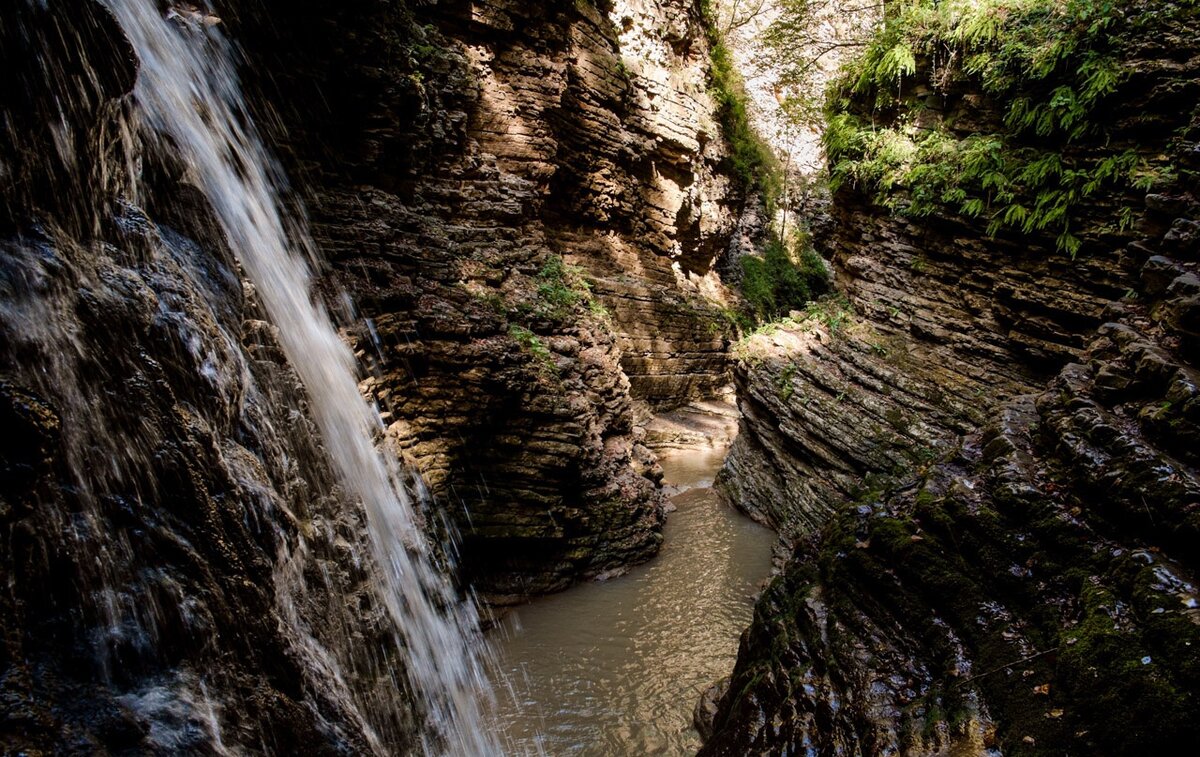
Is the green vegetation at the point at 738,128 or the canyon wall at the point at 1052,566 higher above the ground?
the green vegetation at the point at 738,128

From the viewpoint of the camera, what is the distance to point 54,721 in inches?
57.9

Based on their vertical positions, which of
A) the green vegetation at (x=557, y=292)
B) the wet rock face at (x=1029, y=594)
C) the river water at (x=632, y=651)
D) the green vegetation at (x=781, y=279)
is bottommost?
the river water at (x=632, y=651)

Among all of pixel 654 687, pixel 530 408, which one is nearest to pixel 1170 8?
pixel 530 408

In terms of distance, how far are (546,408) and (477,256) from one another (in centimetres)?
295

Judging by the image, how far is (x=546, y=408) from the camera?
24.9 feet

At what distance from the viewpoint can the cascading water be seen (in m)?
4.36

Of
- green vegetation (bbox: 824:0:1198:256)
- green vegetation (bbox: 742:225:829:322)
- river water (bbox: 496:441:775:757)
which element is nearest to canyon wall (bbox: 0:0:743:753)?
river water (bbox: 496:441:775:757)

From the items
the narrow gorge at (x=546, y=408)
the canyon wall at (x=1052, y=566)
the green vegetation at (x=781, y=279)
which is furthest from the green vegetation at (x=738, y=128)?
the canyon wall at (x=1052, y=566)

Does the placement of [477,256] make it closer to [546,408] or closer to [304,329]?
[546,408]

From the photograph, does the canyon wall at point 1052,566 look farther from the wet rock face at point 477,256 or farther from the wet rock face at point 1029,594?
the wet rock face at point 477,256

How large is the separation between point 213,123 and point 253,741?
5785mm

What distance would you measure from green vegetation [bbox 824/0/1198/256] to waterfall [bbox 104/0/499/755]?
9355mm

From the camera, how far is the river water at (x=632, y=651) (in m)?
5.12

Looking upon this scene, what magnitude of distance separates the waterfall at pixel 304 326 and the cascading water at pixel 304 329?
17 millimetres
